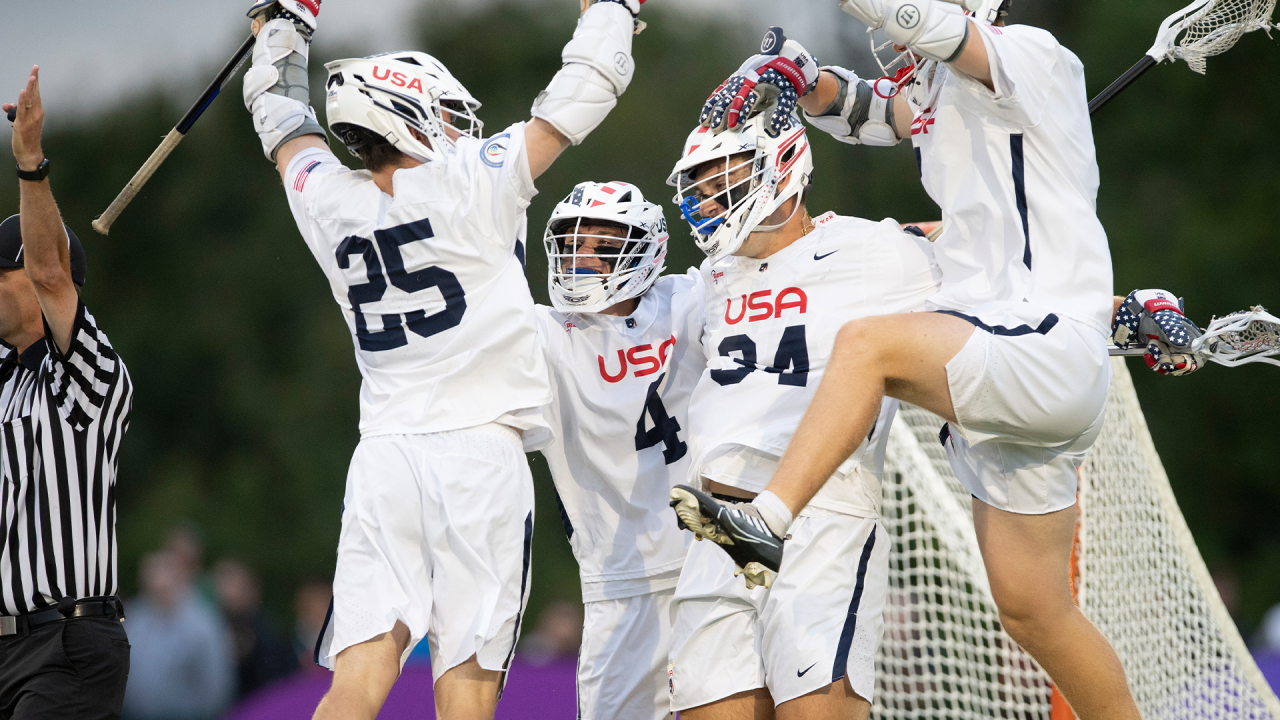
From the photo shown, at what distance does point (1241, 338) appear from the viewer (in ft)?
11.8

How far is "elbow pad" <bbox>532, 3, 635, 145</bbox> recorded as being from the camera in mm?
3477

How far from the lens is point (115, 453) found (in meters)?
3.86

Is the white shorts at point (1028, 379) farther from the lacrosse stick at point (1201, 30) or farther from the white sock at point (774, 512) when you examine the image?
the lacrosse stick at point (1201, 30)

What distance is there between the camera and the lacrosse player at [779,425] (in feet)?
10.8

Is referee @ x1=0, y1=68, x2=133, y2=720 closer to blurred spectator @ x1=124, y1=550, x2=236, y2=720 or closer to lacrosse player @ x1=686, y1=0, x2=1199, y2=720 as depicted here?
lacrosse player @ x1=686, y1=0, x2=1199, y2=720

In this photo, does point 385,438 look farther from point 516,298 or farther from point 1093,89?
point 1093,89

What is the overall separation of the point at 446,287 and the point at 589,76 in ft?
2.26

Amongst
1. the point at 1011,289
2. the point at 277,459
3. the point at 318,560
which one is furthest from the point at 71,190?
the point at 1011,289

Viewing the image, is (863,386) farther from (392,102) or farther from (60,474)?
(60,474)

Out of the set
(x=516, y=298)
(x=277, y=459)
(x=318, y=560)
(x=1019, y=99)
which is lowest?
(x=318, y=560)

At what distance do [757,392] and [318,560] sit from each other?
10.1m

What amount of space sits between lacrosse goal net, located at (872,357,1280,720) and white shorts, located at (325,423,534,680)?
172 centimetres

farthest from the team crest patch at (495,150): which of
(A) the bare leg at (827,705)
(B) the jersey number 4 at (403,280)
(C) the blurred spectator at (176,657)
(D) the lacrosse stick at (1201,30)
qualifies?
(C) the blurred spectator at (176,657)

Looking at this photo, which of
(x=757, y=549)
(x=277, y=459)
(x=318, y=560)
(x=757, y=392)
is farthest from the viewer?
(x=277, y=459)
